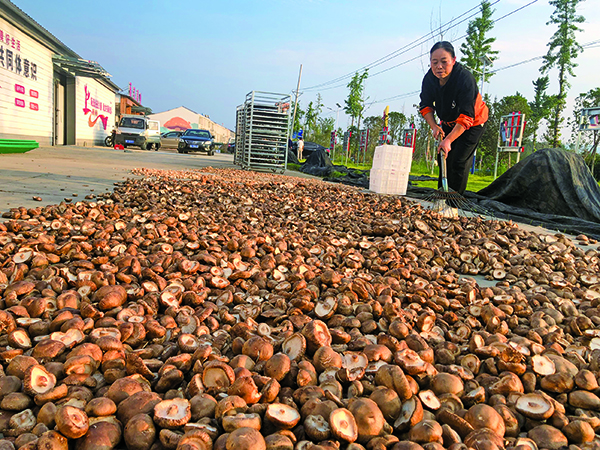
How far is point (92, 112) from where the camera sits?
22.5 m

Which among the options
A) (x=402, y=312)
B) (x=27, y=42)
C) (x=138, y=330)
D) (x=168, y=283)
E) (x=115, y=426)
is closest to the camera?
(x=115, y=426)

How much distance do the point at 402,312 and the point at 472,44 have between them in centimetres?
3087

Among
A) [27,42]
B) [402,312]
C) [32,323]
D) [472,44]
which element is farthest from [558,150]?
[472,44]

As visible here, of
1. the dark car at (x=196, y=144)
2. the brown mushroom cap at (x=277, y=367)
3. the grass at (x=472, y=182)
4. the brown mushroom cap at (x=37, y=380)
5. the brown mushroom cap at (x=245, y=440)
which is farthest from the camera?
the dark car at (x=196, y=144)

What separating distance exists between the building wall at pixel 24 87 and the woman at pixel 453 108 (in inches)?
520

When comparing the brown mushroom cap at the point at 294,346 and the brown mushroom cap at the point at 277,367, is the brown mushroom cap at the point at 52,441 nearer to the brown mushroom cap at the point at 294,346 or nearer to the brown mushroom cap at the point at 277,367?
the brown mushroom cap at the point at 277,367

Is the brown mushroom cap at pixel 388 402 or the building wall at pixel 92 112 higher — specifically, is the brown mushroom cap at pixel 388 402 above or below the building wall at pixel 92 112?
below

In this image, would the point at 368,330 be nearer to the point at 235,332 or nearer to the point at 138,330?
the point at 235,332

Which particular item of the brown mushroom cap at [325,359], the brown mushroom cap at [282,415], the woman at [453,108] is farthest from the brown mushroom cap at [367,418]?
the woman at [453,108]

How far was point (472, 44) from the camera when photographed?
91.8 ft

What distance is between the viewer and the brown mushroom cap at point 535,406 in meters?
1.32

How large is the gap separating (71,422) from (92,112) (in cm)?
2477

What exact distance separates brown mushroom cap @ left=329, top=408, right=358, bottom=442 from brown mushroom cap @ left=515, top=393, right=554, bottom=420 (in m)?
0.59

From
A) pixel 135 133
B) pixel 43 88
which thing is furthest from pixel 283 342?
pixel 135 133
